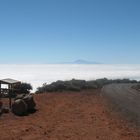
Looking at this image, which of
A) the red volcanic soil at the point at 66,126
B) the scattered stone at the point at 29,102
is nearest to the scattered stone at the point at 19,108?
the red volcanic soil at the point at 66,126

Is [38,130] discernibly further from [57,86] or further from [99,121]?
[57,86]

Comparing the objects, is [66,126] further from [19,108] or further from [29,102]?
[29,102]

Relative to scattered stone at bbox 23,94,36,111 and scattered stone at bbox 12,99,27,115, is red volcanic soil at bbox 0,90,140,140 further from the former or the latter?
scattered stone at bbox 23,94,36,111

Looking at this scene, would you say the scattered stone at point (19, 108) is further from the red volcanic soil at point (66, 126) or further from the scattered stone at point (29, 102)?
the scattered stone at point (29, 102)

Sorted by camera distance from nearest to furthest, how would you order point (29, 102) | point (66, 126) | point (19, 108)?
point (66, 126), point (19, 108), point (29, 102)

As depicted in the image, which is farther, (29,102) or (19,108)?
(29,102)

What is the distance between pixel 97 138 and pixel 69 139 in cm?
131

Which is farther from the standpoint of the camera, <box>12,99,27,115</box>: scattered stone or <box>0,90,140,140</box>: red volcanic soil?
<box>12,99,27,115</box>: scattered stone

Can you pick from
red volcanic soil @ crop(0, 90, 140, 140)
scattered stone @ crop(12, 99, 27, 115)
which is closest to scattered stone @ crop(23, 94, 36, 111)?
red volcanic soil @ crop(0, 90, 140, 140)

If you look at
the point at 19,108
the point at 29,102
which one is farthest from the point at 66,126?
the point at 29,102

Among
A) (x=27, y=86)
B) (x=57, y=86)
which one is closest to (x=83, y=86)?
(x=57, y=86)

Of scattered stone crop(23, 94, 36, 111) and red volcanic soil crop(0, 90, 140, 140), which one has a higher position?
scattered stone crop(23, 94, 36, 111)

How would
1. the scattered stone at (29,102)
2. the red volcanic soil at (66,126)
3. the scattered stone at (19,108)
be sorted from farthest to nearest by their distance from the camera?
the scattered stone at (29,102)
the scattered stone at (19,108)
the red volcanic soil at (66,126)

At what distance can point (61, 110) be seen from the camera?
29.9 m
